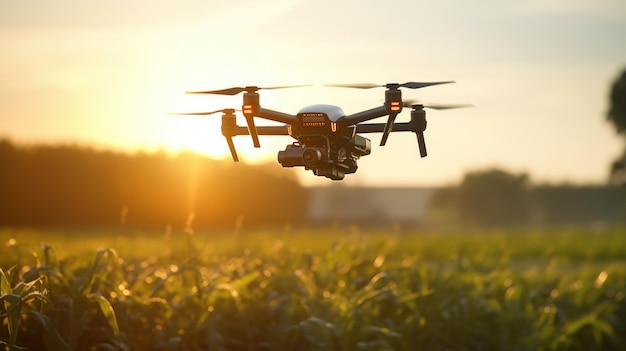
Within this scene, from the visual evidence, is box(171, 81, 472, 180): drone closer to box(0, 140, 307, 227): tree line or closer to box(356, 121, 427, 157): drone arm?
box(356, 121, 427, 157): drone arm

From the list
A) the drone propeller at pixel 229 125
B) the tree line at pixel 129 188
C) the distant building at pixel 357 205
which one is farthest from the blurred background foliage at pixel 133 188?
the drone propeller at pixel 229 125

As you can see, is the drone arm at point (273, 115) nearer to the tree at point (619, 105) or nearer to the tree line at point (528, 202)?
the tree at point (619, 105)

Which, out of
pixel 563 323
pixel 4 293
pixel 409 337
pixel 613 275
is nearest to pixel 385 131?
pixel 4 293

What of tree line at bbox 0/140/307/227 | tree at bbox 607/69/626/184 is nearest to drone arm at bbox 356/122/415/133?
tree line at bbox 0/140/307/227

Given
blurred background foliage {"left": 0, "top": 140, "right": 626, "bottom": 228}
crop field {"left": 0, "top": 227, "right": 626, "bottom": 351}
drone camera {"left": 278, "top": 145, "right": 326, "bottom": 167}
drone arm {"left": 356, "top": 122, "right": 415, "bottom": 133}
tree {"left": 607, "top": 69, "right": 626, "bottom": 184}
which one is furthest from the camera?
tree {"left": 607, "top": 69, "right": 626, "bottom": 184}

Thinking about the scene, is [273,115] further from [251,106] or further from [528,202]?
[528,202]

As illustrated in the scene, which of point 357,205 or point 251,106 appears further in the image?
point 357,205

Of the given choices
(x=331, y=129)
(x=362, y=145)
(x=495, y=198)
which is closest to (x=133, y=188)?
(x=495, y=198)
